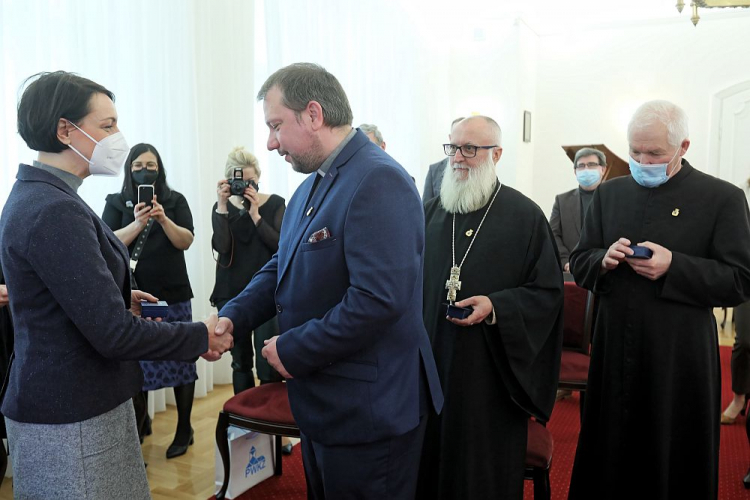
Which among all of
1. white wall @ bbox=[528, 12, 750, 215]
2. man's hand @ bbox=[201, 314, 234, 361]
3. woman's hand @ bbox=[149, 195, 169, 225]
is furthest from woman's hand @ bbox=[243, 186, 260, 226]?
white wall @ bbox=[528, 12, 750, 215]

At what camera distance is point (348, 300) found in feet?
5.11

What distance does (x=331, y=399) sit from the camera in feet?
5.47

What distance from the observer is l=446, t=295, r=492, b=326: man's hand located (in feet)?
7.30

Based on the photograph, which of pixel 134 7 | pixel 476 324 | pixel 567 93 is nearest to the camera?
pixel 476 324

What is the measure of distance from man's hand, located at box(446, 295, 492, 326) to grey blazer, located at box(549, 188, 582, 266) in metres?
2.93

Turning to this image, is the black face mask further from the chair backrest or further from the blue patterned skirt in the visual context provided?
the chair backrest

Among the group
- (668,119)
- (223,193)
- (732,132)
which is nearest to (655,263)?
(668,119)

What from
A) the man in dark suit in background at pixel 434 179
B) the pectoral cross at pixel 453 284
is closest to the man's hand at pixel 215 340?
the pectoral cross at pixel 453 284

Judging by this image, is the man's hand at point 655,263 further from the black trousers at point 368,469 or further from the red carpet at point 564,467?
the red carpet at point 564,467

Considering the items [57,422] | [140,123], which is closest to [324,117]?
[57,422]

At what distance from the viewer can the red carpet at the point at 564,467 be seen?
3213mm

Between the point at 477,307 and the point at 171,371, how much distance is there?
6.71ft

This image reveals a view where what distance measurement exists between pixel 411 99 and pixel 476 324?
20.4ft

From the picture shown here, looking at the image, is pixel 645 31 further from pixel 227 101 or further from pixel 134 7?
pixel 134 7
